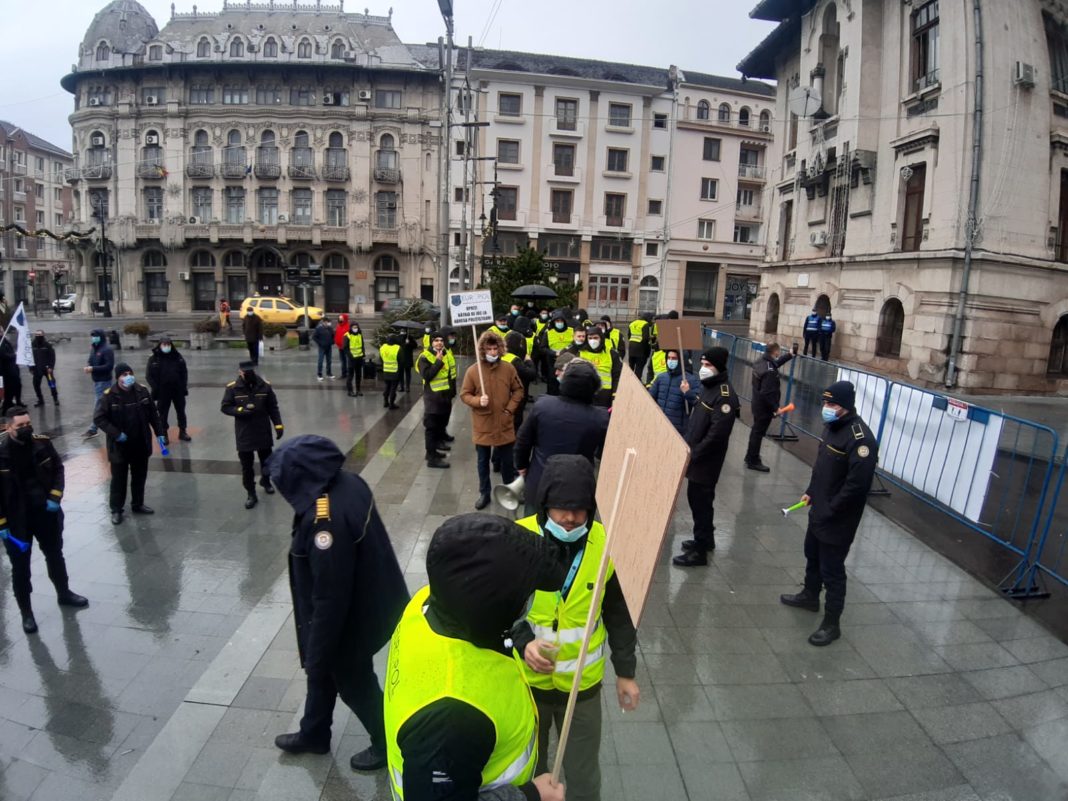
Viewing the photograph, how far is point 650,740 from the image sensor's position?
363 centimetres

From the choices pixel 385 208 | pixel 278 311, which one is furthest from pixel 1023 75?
pixel 385 208

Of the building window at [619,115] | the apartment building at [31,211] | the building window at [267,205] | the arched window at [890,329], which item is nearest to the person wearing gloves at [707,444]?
the arched window at [890,329]

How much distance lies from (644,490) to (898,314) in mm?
18432

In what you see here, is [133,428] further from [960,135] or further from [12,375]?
[960,135]

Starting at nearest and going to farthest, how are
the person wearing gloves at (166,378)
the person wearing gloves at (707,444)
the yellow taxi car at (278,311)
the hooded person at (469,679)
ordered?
the hooded person at (469,679) < the person wearing gloves at (707,444) < the person wearing gloves at (166,378) < the yellow taxi car at (278,311)

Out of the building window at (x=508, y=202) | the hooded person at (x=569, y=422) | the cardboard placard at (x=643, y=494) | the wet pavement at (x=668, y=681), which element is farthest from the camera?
the building window at (x=508, y=202)

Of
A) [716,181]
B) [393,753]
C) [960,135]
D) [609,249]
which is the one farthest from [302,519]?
[716,181]

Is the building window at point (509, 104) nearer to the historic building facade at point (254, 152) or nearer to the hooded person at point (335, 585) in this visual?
the historic building facade at point (254, 152)

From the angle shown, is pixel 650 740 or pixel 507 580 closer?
pixel 507 580

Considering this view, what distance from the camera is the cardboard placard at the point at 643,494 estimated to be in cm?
200

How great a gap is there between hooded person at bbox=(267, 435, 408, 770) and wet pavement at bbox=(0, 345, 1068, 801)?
1.09 feet

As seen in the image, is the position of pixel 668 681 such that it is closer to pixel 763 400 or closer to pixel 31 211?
pixel 763 400

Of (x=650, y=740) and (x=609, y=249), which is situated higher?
(x=609, y=249)

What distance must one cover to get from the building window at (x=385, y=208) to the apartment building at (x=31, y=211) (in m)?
26.3
